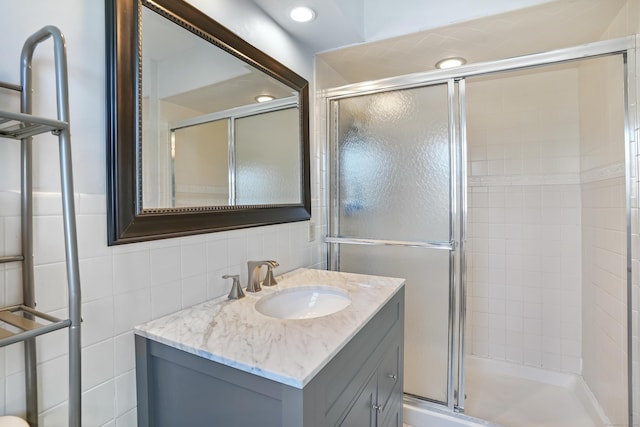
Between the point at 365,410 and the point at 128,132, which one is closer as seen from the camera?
the point at 128,132

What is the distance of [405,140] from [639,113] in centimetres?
100

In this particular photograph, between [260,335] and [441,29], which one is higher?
[441,29]

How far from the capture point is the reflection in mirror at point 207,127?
106 centimetres

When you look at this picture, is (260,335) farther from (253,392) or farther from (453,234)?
(453,234)

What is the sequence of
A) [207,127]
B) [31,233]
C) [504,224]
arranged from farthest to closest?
[504,224], [207,127], [31,233]

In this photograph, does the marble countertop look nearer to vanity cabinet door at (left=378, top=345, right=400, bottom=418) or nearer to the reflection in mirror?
vanity cabinet door at (left=378, top=345, right=400, bottom=418)

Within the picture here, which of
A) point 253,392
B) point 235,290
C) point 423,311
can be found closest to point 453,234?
point 423,311

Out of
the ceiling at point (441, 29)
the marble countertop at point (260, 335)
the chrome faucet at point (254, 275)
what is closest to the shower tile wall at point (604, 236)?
the ceiling at point (441, 29)

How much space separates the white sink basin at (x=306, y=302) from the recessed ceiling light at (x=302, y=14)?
131 centimetres

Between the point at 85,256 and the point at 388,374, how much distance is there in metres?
1.17

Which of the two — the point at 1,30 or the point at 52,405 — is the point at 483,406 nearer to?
the point at 52,405

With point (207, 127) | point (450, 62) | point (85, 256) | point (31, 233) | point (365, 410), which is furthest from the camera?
point (450, 62)

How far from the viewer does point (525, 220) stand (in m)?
2.44

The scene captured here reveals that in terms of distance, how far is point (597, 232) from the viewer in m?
1.97
